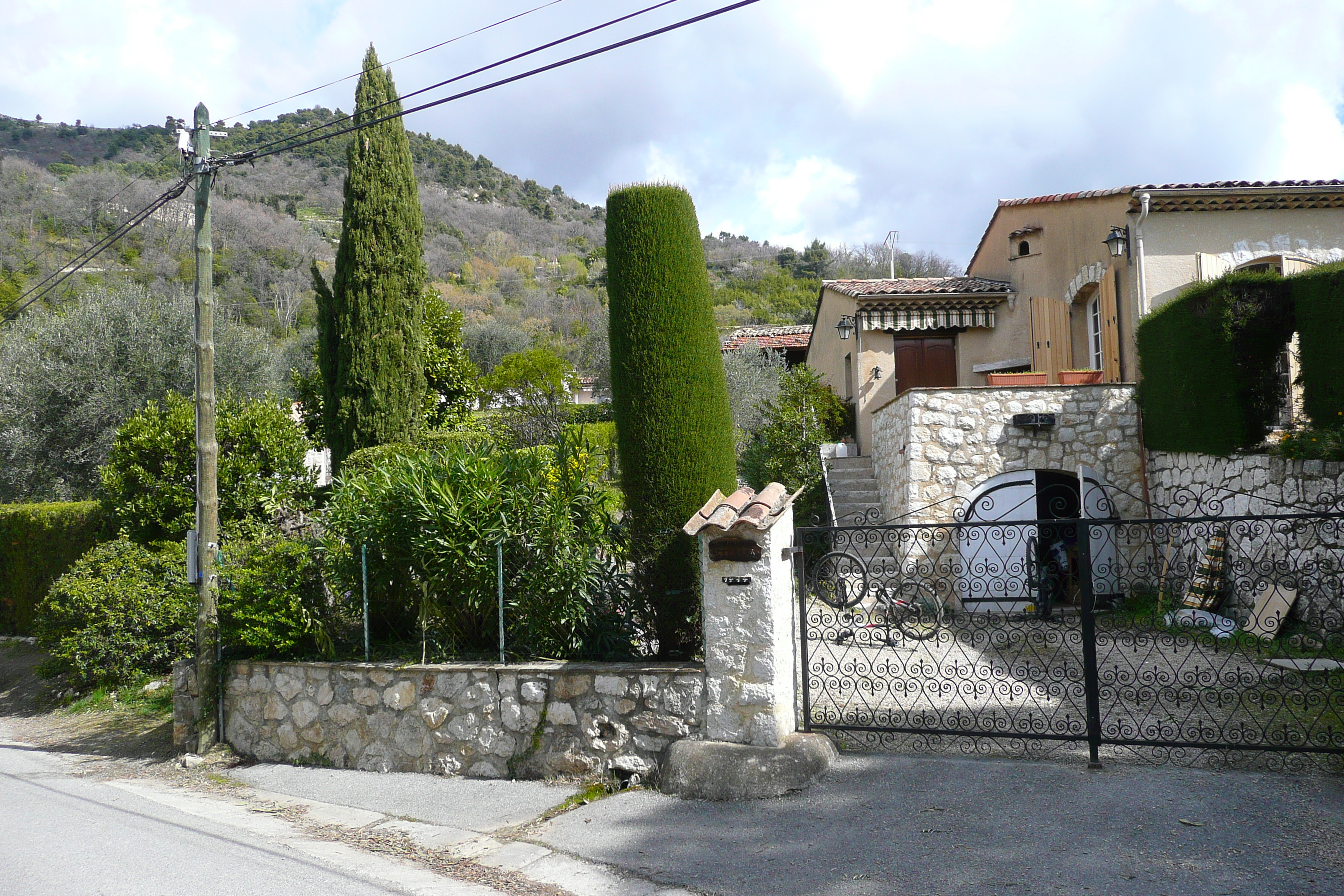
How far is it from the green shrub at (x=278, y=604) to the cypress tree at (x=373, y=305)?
5054mm

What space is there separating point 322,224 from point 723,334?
33.7 meters

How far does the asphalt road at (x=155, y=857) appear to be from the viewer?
14.5 ft

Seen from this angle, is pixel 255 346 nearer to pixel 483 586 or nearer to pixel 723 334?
pixel 483 586

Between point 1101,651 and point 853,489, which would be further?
point 853,489

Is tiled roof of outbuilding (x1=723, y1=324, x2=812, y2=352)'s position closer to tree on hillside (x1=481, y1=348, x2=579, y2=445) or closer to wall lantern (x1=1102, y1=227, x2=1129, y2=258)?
tree on hillside (x1=481, y1=348, x2=579, y2=445)

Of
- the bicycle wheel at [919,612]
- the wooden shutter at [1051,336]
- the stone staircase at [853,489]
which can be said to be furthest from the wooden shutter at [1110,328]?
the bicycle wheel at [919,612]

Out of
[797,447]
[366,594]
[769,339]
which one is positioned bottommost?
[366,594]

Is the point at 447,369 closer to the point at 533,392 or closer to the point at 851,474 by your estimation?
the point at 533,392

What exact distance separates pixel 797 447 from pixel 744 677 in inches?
402

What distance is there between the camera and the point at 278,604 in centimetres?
721

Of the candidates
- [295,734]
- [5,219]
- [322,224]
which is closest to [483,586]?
[295,734]

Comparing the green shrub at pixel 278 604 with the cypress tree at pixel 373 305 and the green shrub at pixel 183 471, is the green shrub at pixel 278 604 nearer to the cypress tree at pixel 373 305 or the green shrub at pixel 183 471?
the green shrub at pixel 183 471

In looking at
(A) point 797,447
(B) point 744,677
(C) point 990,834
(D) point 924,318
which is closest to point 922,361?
(D) point 924,318

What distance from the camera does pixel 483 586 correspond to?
6.24 meters
